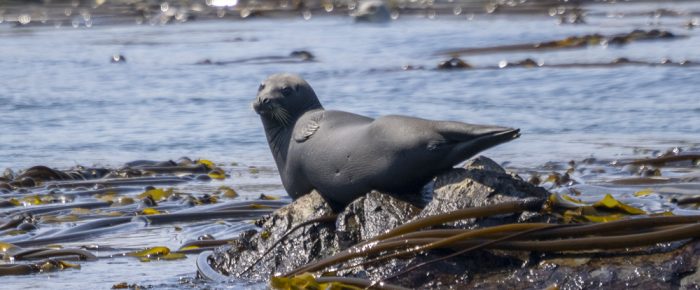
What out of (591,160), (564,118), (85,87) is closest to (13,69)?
(85,87)

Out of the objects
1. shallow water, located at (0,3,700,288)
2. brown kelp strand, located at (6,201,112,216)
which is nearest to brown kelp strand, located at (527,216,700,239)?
shallow water, located at (0,3,700,288)

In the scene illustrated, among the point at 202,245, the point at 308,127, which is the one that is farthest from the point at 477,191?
the point at 202,245

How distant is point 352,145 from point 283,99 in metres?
0.48

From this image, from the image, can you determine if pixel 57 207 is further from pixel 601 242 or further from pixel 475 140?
pixel 601 242

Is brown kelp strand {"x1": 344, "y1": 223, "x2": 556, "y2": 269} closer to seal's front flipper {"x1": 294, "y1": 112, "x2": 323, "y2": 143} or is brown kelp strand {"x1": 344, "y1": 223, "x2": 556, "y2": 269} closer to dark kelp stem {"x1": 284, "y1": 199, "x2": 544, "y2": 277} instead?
dark kelp stem {"x1": 284, "y1": 199, "x2": 544, "y2": 277}

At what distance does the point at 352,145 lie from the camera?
15.1 ft

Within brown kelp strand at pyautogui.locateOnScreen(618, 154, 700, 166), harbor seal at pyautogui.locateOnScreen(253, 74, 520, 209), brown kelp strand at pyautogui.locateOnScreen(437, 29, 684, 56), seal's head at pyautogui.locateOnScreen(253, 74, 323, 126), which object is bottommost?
brown kelp strand at pyautogui.locateOnScreen(437, 29, 684, 56)

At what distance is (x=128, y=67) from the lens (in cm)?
1579

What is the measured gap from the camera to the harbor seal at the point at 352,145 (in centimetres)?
432

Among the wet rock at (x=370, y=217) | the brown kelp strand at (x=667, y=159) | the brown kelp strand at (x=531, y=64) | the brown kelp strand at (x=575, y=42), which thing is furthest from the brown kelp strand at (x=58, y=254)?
the brown kelp strand at (x=575, y=42)

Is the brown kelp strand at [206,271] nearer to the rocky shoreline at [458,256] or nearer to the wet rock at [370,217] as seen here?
the rocky shoreline at [458,256]

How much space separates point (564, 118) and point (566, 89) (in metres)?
1.88

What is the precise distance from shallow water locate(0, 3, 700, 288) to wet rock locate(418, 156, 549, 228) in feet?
3.55

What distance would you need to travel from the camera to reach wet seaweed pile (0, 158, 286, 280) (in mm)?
5324
